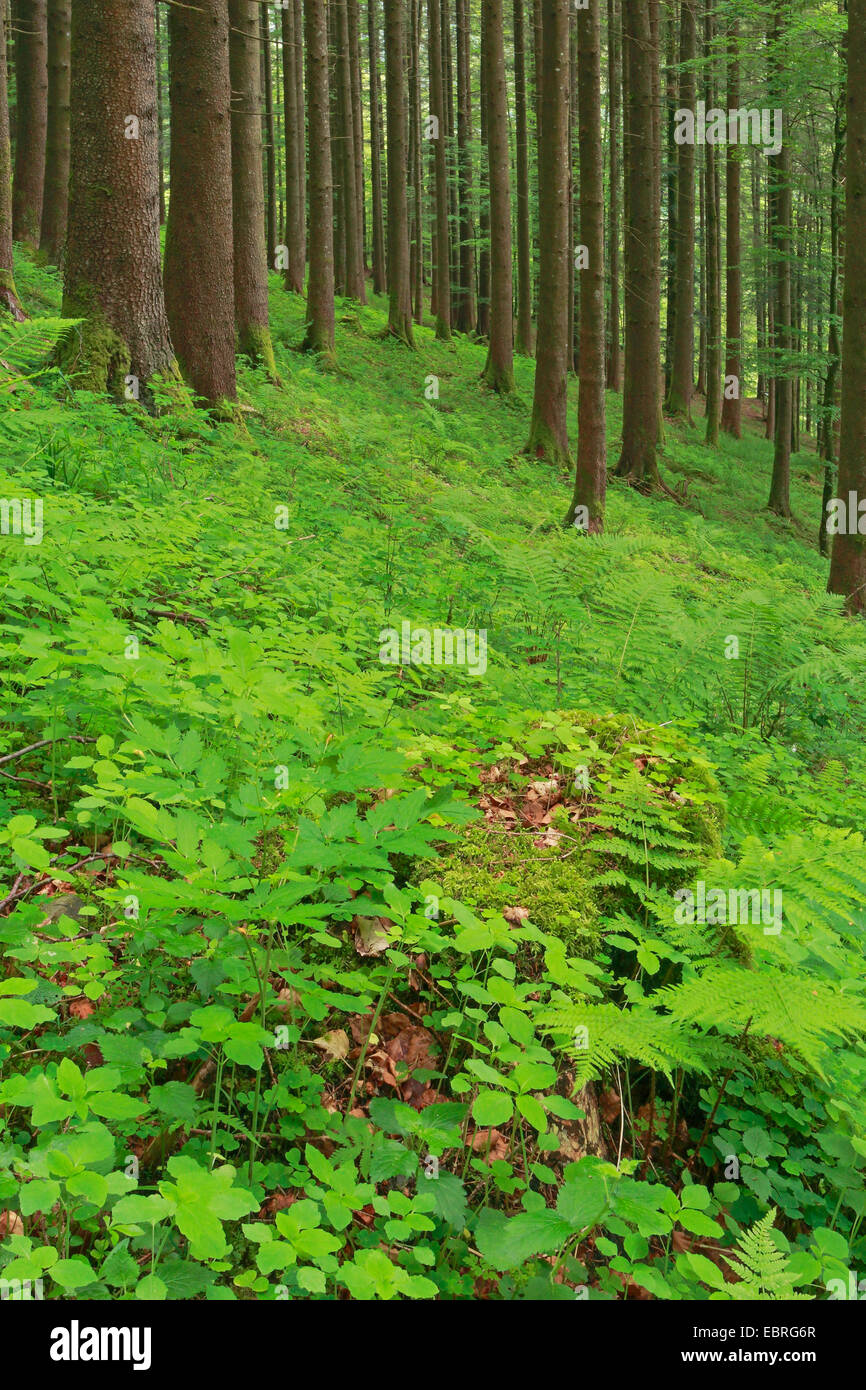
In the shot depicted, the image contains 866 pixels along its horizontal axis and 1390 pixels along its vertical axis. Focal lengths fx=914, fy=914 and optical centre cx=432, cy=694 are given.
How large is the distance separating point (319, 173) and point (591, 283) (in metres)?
6.43

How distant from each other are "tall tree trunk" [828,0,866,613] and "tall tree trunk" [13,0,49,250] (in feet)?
42.0

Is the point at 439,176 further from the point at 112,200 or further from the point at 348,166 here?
the point at 112,200

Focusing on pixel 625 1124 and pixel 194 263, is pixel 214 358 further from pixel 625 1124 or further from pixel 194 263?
pixel 625 1124

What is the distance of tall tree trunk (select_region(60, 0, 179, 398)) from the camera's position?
6750mm

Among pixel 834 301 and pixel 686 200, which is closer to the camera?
pixel 834 301

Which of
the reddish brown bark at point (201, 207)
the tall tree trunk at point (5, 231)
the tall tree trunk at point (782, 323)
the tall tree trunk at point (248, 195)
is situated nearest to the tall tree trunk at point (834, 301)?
the tall tree trunk at point (782, 323)

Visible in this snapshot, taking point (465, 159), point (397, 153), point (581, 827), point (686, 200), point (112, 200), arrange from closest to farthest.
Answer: point (581, 827) < point (112, 200) < point (397, 153) < point (686, 200) < point (465, 159)

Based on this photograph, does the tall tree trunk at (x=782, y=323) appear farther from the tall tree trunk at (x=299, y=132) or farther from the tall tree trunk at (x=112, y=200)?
the tall tree trunk at (x=112, y=200)

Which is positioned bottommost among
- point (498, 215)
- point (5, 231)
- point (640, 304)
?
point (5, 231)

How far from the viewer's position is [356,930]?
2.59 m

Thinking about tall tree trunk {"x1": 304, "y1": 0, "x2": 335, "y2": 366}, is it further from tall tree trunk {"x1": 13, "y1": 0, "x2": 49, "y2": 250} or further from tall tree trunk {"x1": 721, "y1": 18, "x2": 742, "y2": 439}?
tall tree trunk {"x1": 721, "y1": 18, "x2": 742, "y2": 439}

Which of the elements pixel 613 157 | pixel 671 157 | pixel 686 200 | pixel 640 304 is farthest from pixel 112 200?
pixel 671 157
